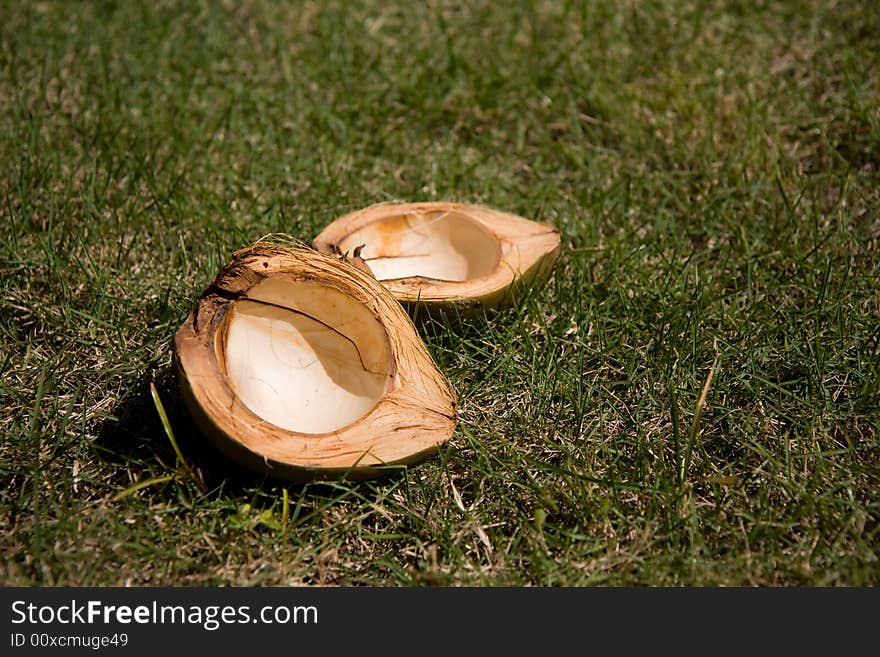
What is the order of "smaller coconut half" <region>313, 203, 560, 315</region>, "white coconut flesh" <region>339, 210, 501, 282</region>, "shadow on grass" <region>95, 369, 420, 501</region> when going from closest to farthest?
1. "shadow on grass" <region>95, 369, 420, 501</region>
2. "smaller coconut half" <region>313, 203, 560, 315</region>
3. "white coconut flesh" <region>339, 210, 501, 282</region>

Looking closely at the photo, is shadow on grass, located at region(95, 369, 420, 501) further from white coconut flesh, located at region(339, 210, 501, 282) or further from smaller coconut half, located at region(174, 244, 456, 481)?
white coconut flesh, located at region(339, 210, 501, 282)

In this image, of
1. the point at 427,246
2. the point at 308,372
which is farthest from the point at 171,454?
the point at 427,246

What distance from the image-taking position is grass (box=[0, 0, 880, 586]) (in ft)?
5.98

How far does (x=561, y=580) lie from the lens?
1757 mm

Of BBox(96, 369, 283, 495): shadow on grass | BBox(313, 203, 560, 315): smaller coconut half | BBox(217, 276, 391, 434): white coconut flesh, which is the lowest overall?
BBox(96, 369, 283, 495): shadow on grass

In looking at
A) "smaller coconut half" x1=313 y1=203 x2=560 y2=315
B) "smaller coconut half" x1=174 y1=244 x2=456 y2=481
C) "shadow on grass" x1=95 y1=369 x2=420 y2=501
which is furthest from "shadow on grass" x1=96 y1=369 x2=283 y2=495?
"smaller coconut half" x1=313 y1=203 x2=560 y2=315

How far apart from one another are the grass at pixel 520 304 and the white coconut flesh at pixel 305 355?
162mm

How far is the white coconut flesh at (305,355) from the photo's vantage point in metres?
1.93

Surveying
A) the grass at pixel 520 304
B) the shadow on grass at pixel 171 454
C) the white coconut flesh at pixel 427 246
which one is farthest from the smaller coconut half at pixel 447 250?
the shadow on grass at pixel 171 454

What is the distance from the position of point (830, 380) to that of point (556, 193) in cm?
101

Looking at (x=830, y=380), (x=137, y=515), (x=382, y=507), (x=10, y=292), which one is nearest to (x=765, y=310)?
(x=830, y=380)

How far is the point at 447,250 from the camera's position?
7.86 ft

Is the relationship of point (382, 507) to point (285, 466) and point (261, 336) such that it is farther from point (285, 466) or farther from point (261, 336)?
point (261, 336)

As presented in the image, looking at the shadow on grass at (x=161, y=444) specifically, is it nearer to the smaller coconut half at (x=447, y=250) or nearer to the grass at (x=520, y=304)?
the grass at (x=520, y=304)
